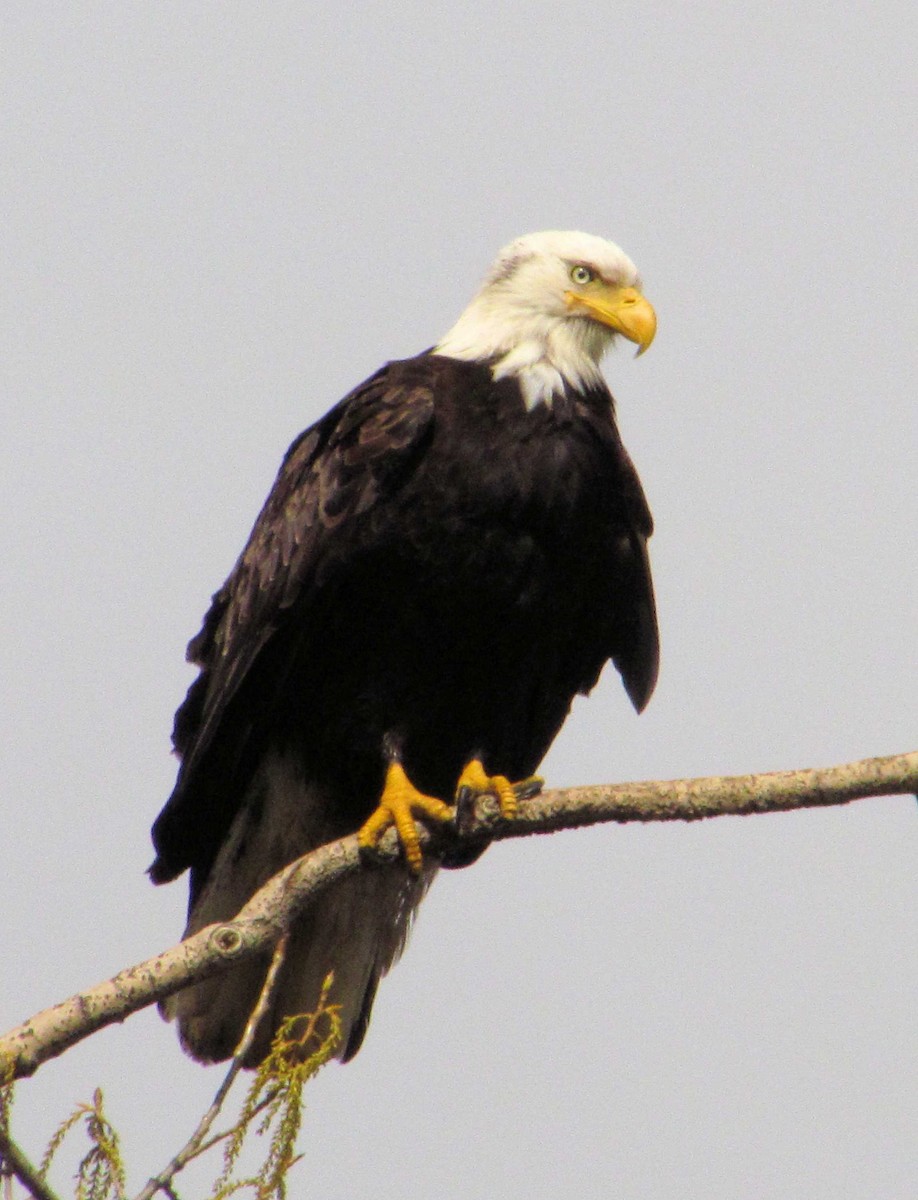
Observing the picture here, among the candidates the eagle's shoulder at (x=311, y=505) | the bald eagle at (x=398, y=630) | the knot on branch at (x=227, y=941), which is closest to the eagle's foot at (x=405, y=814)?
the bald eagle at (x=398, y=630)

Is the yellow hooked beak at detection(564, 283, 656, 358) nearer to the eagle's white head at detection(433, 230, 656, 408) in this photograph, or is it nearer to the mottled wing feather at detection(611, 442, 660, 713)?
the eagle's white head at detection(433, 230, 656, 408)

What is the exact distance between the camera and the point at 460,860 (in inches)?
234

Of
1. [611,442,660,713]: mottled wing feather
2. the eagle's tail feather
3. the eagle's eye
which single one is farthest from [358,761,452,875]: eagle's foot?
the eagle's eye

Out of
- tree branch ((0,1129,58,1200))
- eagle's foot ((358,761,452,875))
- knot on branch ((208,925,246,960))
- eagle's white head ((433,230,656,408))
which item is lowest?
tree branch ((0,1129,58,1200))

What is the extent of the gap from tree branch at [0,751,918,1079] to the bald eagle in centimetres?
66

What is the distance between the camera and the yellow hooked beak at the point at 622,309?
20.3 ft

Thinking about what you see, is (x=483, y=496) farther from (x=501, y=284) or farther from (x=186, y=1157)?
(x=186, y=1157)

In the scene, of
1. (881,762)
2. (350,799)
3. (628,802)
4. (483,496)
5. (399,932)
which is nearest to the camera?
(881,762)

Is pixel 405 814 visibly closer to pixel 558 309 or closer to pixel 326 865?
pixel 326 865

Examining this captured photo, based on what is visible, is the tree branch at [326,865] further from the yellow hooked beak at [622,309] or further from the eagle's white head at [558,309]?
the yellow hooked beak at [622,309]

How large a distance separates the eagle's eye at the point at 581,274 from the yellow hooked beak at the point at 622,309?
1.4 inches

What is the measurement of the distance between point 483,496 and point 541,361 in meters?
0.81

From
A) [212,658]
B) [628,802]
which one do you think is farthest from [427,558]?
[628,802]

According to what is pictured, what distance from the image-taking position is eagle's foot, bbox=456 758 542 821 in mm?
4676
